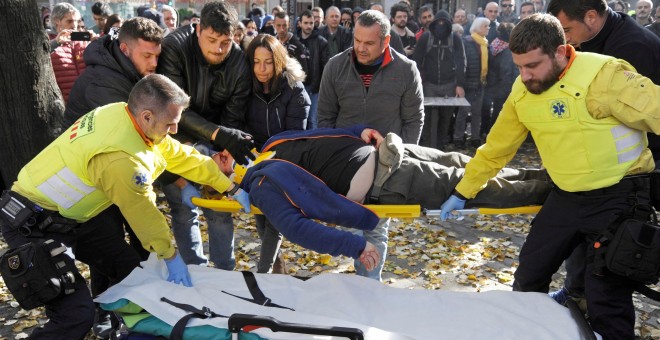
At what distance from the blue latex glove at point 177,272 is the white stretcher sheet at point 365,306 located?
49 millimetres

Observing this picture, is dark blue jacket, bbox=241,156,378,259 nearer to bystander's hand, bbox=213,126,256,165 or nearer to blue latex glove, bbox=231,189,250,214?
blue latex glove, bbox=231,189,250,214

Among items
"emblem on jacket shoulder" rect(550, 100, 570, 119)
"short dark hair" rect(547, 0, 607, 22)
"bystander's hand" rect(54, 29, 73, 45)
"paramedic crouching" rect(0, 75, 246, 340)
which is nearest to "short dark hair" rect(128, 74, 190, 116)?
"paramedic crouching" rect(0, 75, 246, 340)

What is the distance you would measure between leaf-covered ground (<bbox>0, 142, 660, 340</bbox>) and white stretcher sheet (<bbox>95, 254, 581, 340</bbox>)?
1.30m

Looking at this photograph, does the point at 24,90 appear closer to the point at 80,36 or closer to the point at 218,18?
the point at 80,36

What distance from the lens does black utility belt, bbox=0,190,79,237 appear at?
296 centimetres

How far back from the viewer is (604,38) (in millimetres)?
3506

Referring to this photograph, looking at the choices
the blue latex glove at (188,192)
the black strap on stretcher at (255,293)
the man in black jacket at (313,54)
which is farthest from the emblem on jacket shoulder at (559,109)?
the man in black jacket at (313,54)

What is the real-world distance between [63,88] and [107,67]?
275cm

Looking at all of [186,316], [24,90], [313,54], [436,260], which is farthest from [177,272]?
[313,54]

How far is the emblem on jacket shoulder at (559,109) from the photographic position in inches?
115

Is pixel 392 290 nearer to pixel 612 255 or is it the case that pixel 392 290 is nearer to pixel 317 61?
pixel 612 255

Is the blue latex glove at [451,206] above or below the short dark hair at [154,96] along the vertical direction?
below

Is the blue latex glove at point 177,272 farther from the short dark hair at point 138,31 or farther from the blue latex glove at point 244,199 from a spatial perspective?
the short dark hair at point 138,31

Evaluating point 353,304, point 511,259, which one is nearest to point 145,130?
point 353,304
